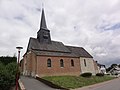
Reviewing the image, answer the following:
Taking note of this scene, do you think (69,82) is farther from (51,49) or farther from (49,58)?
(51,49)

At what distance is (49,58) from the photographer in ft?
112

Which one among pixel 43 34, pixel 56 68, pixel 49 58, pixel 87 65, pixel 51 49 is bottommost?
pixel 56 68

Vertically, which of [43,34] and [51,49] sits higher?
[43,34]

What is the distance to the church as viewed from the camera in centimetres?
3269

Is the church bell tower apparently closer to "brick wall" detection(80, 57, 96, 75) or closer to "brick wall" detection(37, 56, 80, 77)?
"brick wall" detection(37, 56, 80, 77)

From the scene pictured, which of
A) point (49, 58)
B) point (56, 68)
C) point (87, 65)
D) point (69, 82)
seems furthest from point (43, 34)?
point (69, 82)

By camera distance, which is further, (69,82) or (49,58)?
(49,58)

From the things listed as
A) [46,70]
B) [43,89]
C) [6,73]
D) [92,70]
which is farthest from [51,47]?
[6,73]

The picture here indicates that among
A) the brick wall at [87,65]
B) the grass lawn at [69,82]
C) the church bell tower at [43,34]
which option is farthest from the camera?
the brick wall at [87,65]

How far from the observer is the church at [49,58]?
3269 cm

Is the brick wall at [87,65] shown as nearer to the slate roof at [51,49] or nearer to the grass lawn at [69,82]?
the slate roof at [51,49]

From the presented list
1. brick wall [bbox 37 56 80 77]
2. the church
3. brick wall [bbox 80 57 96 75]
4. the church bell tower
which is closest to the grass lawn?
brick wall [bbox 37 56 80 77]

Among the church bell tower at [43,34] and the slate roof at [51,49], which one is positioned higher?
the church bell tower at [43,34]

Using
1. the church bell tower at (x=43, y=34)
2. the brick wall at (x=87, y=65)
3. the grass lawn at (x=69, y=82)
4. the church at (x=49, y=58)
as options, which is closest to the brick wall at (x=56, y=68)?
the church at (x=49, y=58)
